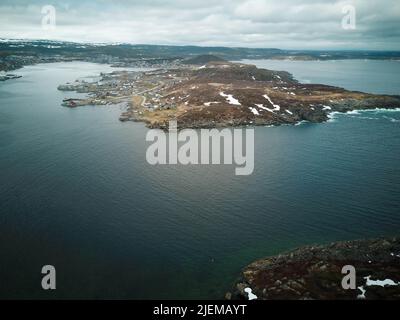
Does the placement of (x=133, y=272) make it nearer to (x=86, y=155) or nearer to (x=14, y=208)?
(x=14, y=208)

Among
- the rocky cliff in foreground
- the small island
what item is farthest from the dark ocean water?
the small island

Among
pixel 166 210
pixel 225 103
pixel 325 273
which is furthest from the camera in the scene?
pixel 225 103

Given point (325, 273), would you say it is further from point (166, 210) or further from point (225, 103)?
point (225, 103)

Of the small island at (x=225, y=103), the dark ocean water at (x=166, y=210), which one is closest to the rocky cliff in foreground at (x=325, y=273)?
the dark ocean water at (x=166, y=210)

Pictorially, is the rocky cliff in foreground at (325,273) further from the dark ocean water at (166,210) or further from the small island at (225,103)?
the small island at (225,103)

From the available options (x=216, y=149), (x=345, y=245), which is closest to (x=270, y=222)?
(x=345, y=245)

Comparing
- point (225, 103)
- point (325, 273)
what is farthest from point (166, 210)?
point (225, 103)
